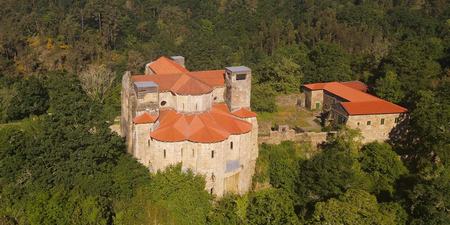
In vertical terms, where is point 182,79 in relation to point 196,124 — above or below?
above

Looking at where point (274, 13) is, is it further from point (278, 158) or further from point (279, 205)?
point (279, 205)

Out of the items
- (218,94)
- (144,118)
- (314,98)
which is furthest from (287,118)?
(144,118)

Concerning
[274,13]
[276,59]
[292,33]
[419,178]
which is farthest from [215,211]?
[274,13]

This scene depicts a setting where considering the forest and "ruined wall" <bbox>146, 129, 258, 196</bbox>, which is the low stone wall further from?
"ruined wall" <bbox>146, 129, 258, 196</bbox>

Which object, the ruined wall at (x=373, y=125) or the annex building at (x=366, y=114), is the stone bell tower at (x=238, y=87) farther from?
the ruined wall at (x=373, y=125)

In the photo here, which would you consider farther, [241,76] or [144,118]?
[241,76]

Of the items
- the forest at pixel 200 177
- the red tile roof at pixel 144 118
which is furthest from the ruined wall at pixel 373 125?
the red tile roof at pixel 144 118

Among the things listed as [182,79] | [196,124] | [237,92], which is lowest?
[196,124]

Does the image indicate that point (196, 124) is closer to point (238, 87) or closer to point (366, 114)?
point (238, 87)

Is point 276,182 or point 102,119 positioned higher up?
point 102,119
